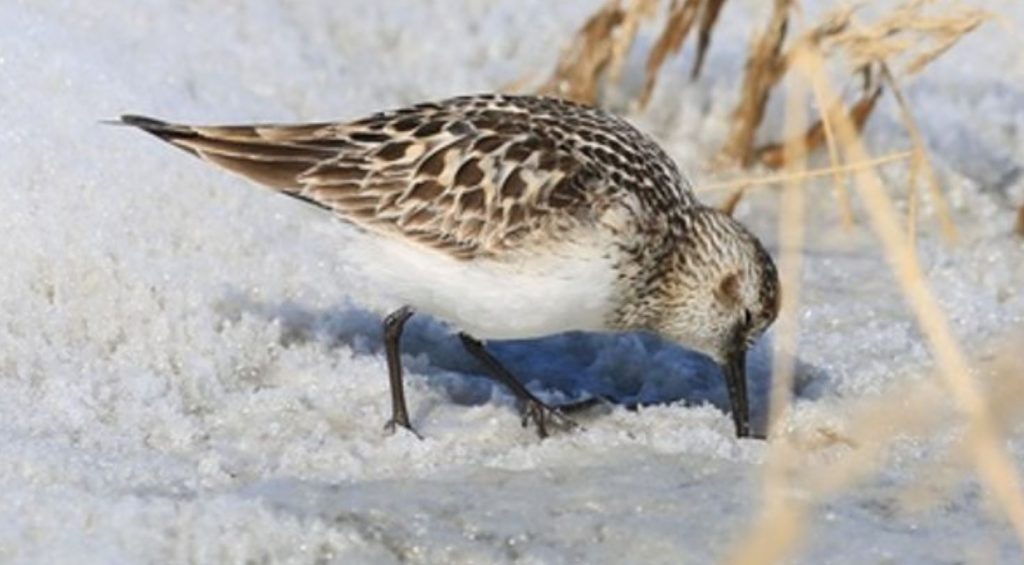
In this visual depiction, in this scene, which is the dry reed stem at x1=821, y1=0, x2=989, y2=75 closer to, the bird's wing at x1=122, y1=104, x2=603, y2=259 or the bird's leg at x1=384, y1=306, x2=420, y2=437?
the bird's wing at x1=122, y1=104, x2=603, y2=259

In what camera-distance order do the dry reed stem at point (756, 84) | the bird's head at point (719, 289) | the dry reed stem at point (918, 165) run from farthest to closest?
1. the dry reed stem at point (756, 84)
2. the bird's head at point (719, 289)
3. the dry reed stem at point (918, 165)

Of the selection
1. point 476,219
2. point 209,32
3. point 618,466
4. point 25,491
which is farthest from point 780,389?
point 209,32

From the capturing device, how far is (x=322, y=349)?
589 centimetres

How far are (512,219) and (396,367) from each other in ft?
1.65

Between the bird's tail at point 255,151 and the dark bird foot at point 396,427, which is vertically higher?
the bird's tail at point 255,151

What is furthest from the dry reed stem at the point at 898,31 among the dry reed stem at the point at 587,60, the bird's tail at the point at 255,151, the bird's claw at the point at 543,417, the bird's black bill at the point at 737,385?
the bird's tail at the point at 255,151

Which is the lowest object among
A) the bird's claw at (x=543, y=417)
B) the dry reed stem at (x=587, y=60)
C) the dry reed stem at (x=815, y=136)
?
the bird's claw at (x=543, y=417)

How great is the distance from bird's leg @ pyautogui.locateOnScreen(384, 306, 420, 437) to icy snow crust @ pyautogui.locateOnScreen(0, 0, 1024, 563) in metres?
0.07

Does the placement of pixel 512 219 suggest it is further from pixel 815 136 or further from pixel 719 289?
pixel 815 136

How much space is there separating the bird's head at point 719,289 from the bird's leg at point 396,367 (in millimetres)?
645

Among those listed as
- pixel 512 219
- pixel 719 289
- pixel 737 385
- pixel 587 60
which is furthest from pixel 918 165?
pixel 587 60

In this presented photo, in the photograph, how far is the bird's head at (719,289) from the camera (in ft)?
18.6

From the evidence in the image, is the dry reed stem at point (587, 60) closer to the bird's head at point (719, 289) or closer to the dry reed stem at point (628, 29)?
the dry reed stem at point (628, 29)

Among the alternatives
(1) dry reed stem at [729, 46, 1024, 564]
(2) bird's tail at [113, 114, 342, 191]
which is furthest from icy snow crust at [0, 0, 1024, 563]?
(1) dry reed stem at [729, 46, 1024, 564]
